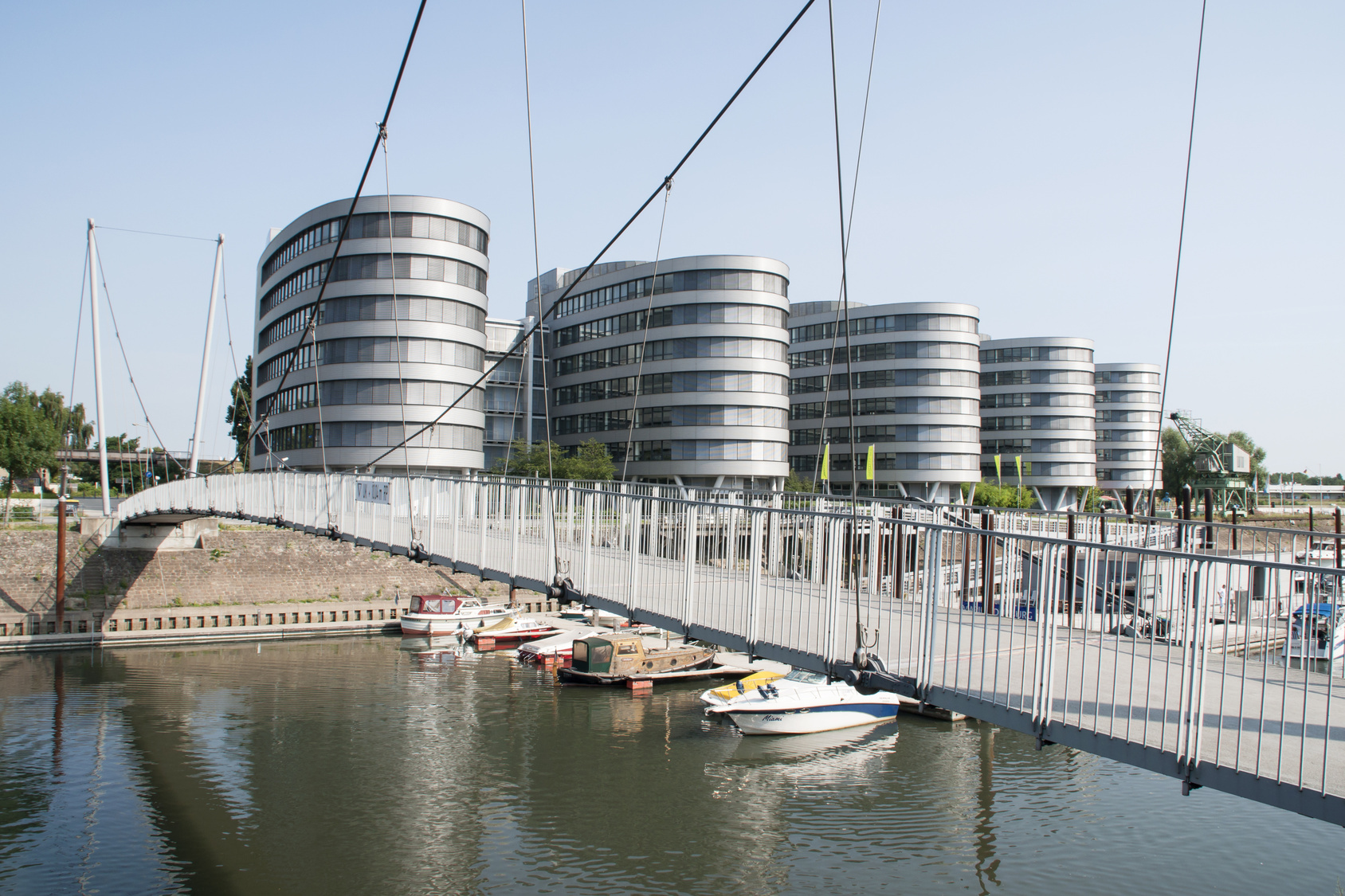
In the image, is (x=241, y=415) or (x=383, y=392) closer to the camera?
(x=383, y=392)

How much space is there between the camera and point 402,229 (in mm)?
47969

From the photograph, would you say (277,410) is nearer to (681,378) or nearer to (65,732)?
(681,378)

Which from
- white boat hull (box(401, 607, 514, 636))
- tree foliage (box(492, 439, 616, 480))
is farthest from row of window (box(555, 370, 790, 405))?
white boat hull (box(401, 607, 514, 636))

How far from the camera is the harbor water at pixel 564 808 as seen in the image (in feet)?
49.8

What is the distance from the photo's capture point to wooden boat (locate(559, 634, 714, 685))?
29.2 meters

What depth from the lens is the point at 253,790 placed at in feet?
62.8

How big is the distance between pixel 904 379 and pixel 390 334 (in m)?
43.0

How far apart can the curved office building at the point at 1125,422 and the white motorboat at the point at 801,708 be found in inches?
3305

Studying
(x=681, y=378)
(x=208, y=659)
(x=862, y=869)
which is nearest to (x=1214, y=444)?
(x=681, y=378)

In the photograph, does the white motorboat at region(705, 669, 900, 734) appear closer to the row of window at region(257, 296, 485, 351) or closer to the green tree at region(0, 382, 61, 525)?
the row of window at region(257, 296, 485, 351)

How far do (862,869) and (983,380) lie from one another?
79.3m

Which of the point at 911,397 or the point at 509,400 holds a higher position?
the point at 911,397

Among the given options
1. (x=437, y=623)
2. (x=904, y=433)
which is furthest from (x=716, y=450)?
(x=437, y=623)

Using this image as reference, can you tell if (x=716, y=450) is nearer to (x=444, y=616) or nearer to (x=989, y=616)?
(x=444, y=616)
